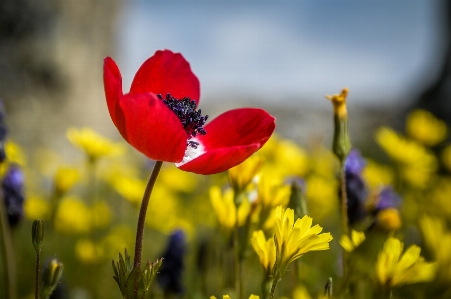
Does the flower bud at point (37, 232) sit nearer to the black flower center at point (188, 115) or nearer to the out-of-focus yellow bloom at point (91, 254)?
the black flower center at point (188, 115)

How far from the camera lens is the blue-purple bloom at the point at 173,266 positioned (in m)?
1.29

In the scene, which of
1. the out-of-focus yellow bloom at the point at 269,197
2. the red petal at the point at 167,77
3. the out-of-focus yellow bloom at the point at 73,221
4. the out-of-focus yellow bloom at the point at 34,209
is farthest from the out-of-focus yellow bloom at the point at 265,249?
the out-of-focus yellow bloom at the point at 34,209

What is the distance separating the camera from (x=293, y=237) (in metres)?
0.72

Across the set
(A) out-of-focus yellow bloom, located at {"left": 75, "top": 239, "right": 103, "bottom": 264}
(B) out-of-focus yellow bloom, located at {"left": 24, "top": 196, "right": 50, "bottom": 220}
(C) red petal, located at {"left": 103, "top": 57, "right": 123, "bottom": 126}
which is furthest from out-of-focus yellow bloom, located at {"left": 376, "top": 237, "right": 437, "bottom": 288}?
(B) out-of-focus yellow bloom, located at {"left": 24, "top": 196, "right": 50, "bottom": 220}

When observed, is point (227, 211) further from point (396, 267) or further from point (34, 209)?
point (34, 209)

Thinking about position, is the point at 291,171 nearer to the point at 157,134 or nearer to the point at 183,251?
the point at 183,251

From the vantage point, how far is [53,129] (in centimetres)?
430

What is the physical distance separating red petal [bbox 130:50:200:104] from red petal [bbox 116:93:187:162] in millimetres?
176

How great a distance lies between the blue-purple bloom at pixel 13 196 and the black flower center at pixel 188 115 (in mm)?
570

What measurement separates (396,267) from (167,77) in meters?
0.52

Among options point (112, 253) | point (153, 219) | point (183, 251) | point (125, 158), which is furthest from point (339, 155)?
point (125, 158)

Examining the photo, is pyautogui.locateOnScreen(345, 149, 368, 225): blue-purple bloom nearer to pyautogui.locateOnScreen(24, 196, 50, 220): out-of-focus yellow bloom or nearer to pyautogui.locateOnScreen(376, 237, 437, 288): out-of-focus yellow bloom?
pyautogui.locateOnScreen(376, 237, 437, 288): out-of-focus yellow bloom

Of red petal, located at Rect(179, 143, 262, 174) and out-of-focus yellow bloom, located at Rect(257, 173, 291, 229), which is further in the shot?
out-of-focus yellow bloom, located at Rect(257, 173, 291, 229)

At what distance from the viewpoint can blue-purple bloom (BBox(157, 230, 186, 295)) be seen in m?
1.29
